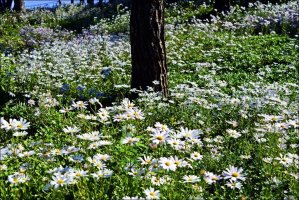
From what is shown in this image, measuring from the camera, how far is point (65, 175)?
3.16 metres

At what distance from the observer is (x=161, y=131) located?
143 inches

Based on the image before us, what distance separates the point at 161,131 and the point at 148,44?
3.30 m

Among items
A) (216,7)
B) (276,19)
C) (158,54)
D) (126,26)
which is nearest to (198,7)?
(216,7)

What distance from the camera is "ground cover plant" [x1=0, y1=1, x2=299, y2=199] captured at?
11.3ft

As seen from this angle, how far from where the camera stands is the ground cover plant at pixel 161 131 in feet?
11.3

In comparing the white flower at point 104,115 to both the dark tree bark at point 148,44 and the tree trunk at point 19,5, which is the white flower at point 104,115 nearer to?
the dark tree bark at point 148,44

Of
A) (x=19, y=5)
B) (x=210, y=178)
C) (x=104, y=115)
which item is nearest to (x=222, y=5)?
(x=104, y=115)

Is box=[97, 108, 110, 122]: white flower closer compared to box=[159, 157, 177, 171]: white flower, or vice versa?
box=[159, 157, 177, 171]: white flower

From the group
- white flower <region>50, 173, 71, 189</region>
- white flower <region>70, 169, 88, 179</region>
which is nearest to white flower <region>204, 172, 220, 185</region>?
white flower <region>70, 169, 88, 179</region>

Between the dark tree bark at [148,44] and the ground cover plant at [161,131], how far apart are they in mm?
336

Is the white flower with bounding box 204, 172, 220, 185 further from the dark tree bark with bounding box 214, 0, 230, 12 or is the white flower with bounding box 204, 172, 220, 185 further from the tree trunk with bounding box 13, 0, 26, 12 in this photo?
the tree trunk with bounding box 13, 0, 26, 12

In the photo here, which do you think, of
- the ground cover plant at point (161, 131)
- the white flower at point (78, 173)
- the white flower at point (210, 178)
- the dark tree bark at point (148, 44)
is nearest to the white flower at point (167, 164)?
the ground cover plant at point (161, 131)

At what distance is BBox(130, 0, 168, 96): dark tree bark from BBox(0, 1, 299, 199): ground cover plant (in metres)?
0.34

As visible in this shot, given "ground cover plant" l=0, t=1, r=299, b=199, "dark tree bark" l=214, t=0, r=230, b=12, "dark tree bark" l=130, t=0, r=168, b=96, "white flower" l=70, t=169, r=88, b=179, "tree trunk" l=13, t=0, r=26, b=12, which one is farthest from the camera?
"tree trunk" l=13, t=0, r=26, b=12
